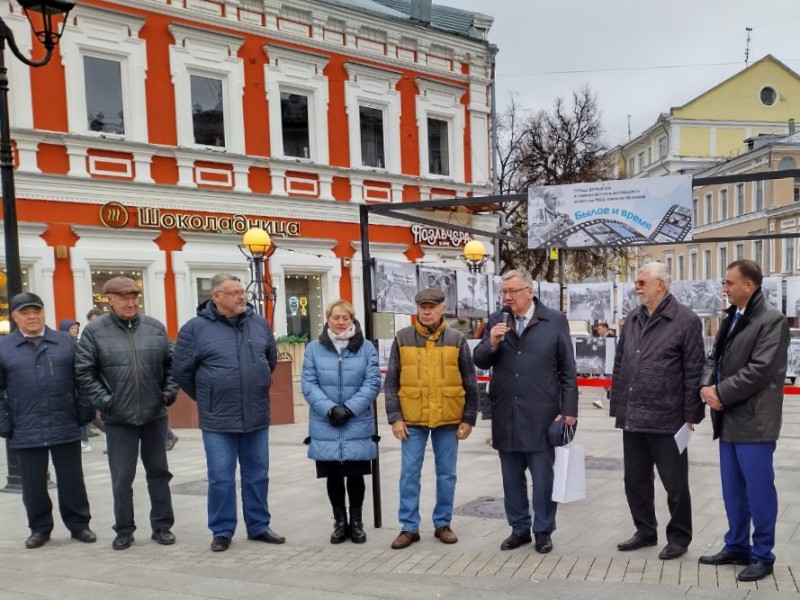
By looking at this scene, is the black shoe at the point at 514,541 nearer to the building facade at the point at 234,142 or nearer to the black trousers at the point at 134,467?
the black trousers at the point at 134,467

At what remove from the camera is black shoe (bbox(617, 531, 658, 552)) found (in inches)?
196

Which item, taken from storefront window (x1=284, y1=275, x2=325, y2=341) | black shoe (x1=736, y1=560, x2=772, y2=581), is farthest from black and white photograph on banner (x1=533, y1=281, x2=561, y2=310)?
storefront window (x1=284, y1=275, x2=325, y2=341)

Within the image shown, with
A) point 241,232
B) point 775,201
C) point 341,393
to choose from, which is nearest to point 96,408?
Result: point 341,393

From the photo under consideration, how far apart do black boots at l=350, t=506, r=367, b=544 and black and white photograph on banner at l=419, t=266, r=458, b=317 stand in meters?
2.14

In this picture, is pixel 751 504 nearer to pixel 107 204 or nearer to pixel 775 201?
pixel 107 204

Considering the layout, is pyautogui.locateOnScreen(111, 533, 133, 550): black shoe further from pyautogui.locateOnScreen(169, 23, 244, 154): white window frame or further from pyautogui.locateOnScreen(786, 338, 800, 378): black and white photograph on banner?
pyautogui.locateOnScreen(169, 23, 244, 154): white window frame

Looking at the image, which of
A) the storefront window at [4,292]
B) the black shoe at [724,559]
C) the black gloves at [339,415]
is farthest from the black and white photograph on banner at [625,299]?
the storefront window at [4,292]

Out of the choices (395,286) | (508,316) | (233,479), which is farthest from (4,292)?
(508,316)

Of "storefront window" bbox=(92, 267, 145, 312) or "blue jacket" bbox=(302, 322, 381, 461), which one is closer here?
"blue jacket" bbox=(302, 322, 381, 461)

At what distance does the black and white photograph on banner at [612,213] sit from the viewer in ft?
18.2

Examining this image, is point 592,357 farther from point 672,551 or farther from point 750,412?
point 750,412

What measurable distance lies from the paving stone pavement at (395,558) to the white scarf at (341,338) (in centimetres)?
134

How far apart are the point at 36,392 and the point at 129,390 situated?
0.68 m

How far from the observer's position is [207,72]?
1642cm
